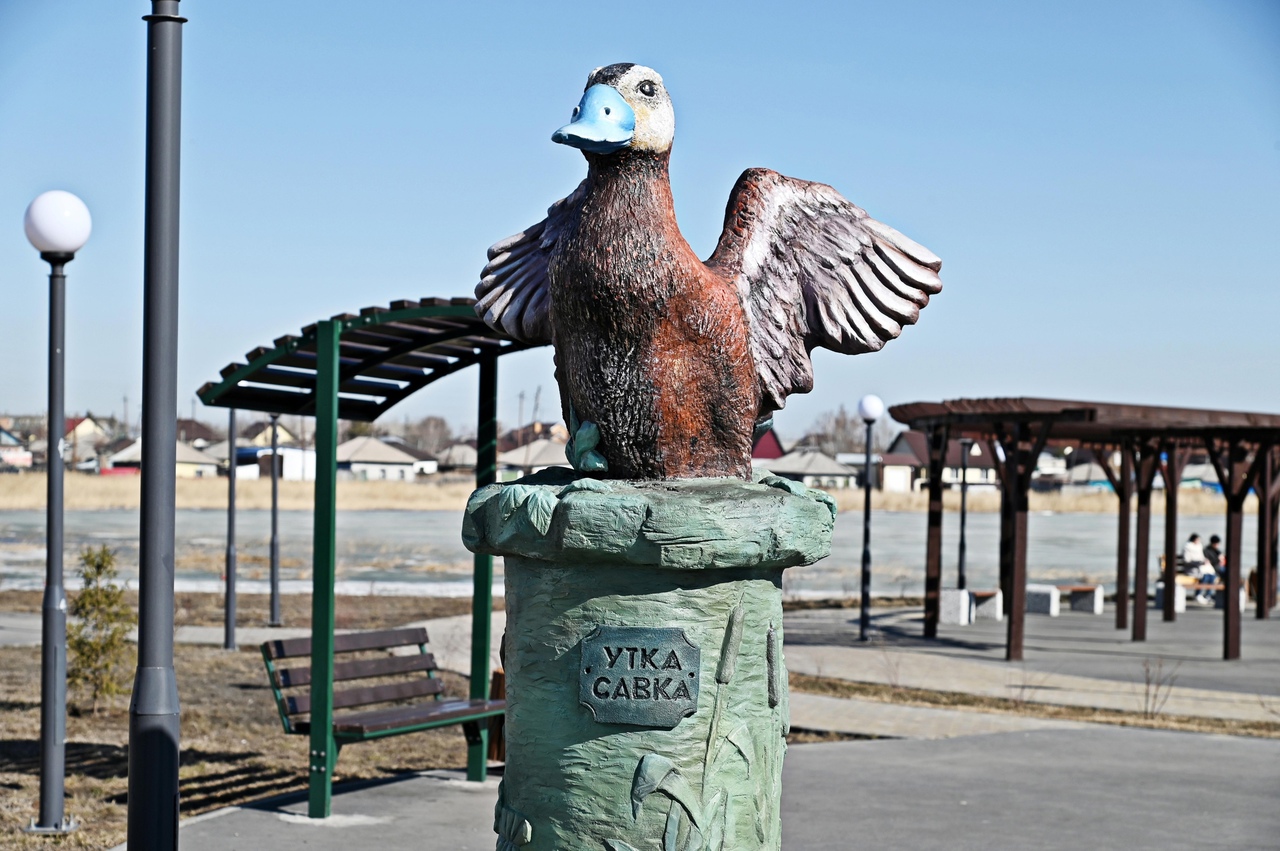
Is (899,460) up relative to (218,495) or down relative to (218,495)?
up

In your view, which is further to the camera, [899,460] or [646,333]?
[899,460]

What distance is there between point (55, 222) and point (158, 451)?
115 inches

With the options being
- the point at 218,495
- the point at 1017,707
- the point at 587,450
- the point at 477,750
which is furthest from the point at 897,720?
the point at 218,495

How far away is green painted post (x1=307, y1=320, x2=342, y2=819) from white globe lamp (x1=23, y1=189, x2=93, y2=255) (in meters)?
1.28

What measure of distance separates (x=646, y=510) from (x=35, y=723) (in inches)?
308

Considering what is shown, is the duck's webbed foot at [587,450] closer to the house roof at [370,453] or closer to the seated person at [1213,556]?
the seated person at [1213,556]

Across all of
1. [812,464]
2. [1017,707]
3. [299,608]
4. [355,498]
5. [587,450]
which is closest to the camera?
[587,450]

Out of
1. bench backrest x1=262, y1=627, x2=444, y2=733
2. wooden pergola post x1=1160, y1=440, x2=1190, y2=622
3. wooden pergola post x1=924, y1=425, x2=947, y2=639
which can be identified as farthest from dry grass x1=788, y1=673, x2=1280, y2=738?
wooden pergola post x1=1160, y1=440, x2=1190, y2=622

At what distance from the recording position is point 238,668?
1266 cm

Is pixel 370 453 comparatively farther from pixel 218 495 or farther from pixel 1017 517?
pixel 1017 517

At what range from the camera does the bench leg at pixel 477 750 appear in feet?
26.1

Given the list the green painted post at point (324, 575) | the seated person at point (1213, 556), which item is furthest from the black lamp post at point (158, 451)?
the seated person at point (1213, 556)

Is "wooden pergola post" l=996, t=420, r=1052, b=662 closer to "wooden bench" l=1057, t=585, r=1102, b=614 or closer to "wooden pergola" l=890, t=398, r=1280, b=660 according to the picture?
"wooden pergola" l=890, t=398, r=1280, b=660

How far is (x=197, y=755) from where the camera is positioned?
29.8 feet
